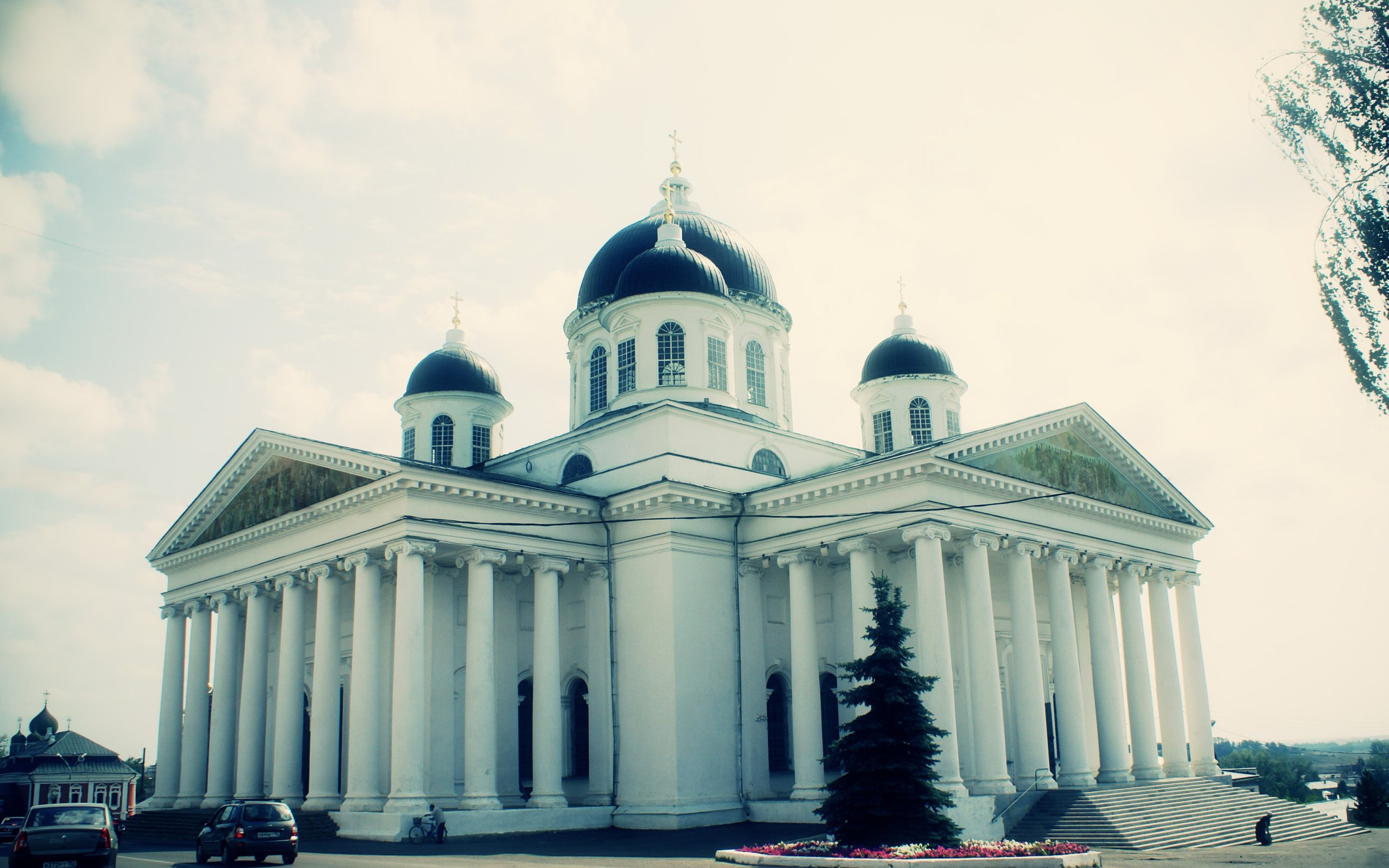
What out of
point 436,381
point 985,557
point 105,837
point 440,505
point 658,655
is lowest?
point 105,837

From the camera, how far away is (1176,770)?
29219 millimetres

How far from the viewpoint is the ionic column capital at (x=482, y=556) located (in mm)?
25641

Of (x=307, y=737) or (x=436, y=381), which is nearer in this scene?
(x=307, y=737)

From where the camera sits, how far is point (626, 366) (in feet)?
106

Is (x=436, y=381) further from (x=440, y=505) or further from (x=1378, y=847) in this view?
(x=1378, y=847)

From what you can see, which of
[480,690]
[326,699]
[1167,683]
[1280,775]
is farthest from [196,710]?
[1280,775]

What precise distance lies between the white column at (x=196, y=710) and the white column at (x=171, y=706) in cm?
31

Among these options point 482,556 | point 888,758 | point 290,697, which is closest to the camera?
point 888,758

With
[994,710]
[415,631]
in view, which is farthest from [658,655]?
[994,710]

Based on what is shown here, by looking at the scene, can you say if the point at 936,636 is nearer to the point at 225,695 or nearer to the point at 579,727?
the point at 579,727

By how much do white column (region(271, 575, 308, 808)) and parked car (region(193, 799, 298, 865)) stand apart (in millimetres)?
7524

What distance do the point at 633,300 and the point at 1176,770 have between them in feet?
62.4

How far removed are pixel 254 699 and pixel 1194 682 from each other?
25510 millimetres

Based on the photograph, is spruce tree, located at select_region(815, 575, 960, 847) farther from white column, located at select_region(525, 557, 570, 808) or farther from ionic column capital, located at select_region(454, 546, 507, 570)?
ionic column capital, located at select_region(454, 546, 507, 570)
